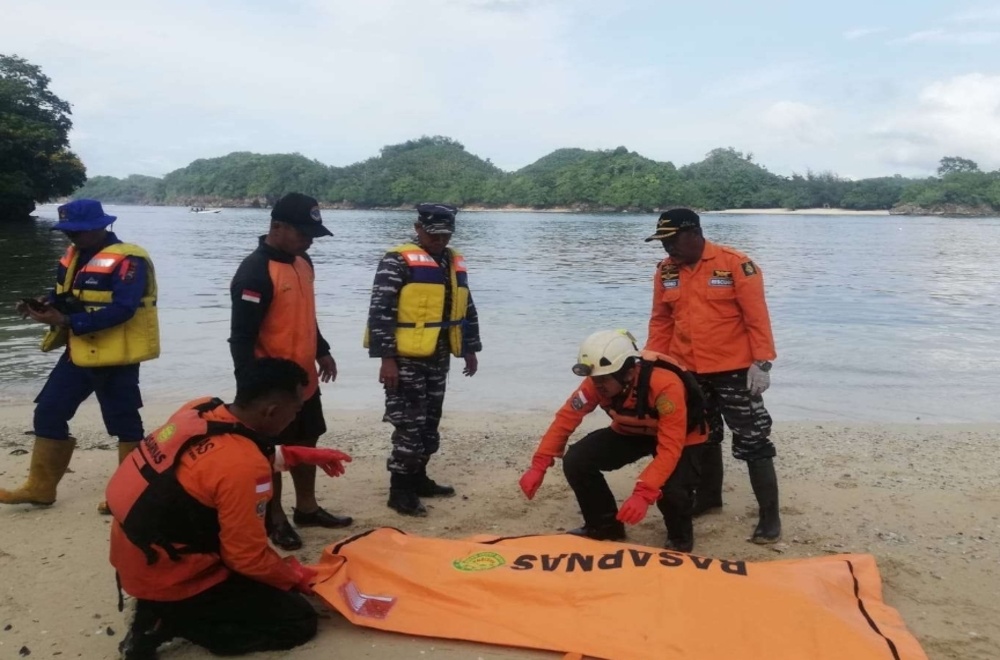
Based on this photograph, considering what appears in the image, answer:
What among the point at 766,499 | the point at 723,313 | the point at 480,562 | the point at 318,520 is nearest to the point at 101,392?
the point at 318,520

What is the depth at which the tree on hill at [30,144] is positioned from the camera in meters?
48.6

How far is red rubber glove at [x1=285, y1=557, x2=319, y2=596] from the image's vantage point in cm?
361

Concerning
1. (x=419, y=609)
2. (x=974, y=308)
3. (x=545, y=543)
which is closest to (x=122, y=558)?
(x=419, y=609)

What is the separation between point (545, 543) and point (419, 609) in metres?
0.84

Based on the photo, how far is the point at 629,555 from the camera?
3.84m

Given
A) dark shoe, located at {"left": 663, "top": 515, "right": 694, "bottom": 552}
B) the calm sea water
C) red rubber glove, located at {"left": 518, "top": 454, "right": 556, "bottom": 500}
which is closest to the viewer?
red rubber glove, located at {"left": 518, "top": 454, "right": 556, "bottom": 500}

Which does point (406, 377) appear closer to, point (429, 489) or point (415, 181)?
point (429, 489)

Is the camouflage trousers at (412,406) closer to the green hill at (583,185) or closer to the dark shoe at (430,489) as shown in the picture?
the dark shoe at (430,489)

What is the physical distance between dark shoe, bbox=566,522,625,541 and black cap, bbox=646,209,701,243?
1.66 meters

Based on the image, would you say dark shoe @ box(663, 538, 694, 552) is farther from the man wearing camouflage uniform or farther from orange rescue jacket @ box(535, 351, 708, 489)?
the man wearing camouflage uniform

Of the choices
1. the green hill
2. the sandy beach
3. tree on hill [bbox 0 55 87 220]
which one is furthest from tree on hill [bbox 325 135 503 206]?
the sandy beach

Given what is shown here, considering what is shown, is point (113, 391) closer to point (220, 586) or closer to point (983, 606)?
point (220, 586)

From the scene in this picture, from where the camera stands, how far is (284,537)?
15.1 ft

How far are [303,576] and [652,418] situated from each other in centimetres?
198
